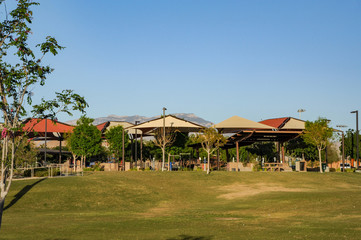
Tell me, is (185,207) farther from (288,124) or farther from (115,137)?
(115,137)

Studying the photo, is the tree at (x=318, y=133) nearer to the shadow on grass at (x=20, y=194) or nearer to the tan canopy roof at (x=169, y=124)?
the tan canopy roof at (x=169, y=124)

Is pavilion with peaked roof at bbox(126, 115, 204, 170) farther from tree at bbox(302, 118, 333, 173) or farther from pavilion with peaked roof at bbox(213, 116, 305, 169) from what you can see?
tree at bbox(302, 118, 333, 173)

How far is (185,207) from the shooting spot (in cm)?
2770

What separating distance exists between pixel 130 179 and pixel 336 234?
23411 mm

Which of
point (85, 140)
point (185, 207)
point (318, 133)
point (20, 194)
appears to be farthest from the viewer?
point (85, 140)

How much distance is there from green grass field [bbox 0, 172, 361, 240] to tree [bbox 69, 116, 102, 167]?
17960 millimetres

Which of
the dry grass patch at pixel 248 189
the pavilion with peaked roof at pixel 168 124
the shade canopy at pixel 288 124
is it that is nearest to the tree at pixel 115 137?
the pavilion with peaked roof at pixel 168 124

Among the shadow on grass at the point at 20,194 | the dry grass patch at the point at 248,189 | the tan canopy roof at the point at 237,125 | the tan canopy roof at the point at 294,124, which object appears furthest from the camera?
the tan canopy roof at the point at 294,124

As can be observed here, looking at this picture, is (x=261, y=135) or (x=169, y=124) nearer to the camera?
(x=261, y=135)

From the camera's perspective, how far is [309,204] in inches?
983

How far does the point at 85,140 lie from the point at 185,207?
31417 mm

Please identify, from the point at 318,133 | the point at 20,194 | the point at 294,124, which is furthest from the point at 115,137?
the point at 20,194

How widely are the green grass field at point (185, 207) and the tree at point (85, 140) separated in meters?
18.0

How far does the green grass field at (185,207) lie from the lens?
17.4 metres
